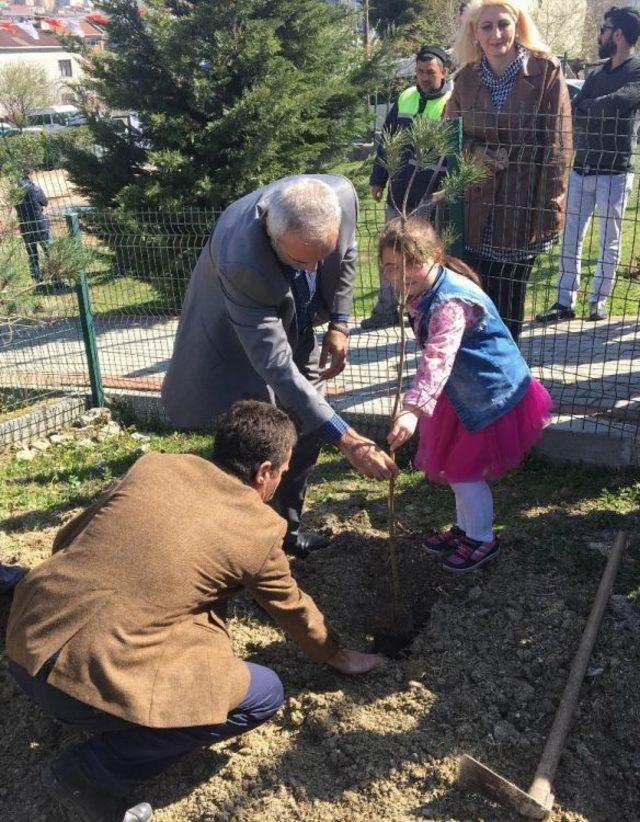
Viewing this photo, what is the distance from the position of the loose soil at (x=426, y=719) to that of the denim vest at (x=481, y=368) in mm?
747

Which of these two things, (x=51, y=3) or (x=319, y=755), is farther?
(x=51, y=3)

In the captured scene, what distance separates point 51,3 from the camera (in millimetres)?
101125

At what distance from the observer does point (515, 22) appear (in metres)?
4.01

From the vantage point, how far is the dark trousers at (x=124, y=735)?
7.60ft

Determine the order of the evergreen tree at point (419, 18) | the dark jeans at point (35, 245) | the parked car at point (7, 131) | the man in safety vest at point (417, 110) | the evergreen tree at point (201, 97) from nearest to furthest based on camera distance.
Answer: the dark jeans at point (35, 245)
the man in safety vest at point (417, 110)
the parked car at point (7, 131)
the evergreen tree at point (201, 97)
the evergreen tree at point (419, 18)

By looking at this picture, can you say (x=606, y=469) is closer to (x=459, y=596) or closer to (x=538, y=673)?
(x=459, y=596)

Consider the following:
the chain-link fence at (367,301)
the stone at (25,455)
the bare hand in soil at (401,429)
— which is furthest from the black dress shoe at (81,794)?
the stone at (25,455)

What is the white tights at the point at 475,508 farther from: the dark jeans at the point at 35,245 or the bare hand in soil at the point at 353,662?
the dark jeans at the point at 35,245

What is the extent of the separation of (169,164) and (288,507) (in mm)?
4454

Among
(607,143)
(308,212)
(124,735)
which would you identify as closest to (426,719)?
(124,735)

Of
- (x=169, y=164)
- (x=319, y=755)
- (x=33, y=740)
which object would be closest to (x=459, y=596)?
(x=319, y=755)

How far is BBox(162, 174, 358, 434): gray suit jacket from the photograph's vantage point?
2902 millimetres

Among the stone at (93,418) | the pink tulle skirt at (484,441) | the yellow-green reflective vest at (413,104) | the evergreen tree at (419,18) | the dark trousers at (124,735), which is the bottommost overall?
the stone at (93,418)

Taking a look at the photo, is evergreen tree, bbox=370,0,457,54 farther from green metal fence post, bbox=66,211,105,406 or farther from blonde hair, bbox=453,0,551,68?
blonde hair, bbox=453,0,551,68
